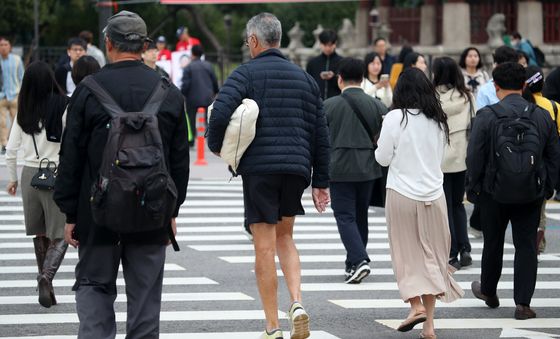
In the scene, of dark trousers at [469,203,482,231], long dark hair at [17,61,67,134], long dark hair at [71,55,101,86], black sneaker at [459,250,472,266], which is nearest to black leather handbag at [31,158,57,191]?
long dark hair at [17,61,67,134]

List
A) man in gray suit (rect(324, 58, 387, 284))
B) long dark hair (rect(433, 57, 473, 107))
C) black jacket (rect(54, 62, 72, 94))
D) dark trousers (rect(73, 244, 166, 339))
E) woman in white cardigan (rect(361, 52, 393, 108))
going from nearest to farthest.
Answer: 1. dark trousers (rect(73, 244, 166, 339))
2. man in gray suit (rect(324, 58, 387, 284))
3. long dark hair (rect(433, 57, 473, 107))
4. woman in white cardigan (rect(361, 52, 393, 108))
5. black jacket (rect(54, 62, 72, 94))

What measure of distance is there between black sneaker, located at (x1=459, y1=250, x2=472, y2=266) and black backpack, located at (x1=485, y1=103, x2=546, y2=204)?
8.29 feet

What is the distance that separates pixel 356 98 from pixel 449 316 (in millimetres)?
2329

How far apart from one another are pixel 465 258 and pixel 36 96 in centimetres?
417

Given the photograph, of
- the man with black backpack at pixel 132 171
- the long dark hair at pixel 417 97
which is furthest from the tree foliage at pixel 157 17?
the man with black backpack at pixel 132 171

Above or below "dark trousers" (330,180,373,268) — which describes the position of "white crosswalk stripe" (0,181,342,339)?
below

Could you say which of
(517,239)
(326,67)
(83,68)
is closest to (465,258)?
(517,239)

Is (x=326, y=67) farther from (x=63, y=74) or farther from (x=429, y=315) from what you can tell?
(x=429, y=315)

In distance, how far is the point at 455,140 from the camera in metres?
11.5

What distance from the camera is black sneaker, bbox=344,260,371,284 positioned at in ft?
35.5

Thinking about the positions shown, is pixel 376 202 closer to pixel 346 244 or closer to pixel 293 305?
pixel 346 244

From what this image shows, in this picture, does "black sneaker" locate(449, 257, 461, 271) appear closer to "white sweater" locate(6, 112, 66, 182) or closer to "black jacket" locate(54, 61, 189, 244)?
"white sweater" locate(6, 112, 66, 182)

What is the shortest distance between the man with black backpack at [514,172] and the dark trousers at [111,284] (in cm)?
341

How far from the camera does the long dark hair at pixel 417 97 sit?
8688 millimetres
